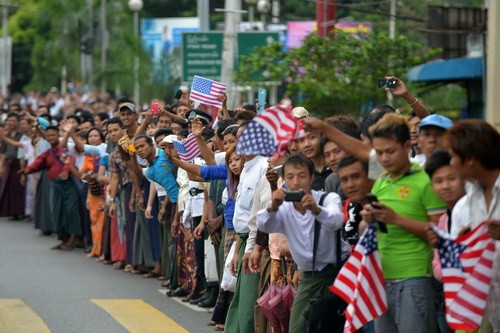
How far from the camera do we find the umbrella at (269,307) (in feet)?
33.3

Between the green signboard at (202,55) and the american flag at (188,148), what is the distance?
11.8 meters

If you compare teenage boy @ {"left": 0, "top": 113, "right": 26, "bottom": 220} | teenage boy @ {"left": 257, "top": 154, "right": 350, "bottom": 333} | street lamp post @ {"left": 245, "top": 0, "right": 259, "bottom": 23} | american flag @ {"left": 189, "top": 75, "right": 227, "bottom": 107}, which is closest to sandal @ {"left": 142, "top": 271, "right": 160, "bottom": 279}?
american flag @ {"left": 189, "top": 75, "right": 227, "bottom": 107}

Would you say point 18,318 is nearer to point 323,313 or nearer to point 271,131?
point 323,313

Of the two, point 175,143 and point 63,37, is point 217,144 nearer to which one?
point 175,143

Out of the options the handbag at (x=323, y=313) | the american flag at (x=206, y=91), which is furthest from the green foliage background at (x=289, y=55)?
the handbag at (x=323, y=313)

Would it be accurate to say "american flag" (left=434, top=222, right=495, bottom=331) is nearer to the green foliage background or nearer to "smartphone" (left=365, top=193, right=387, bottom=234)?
"smartphone" (left=365, top=193, right=387, bottom=234)

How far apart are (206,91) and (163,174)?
1302 millimetres

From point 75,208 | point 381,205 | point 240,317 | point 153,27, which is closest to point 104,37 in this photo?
point 153,27

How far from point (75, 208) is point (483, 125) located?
14.1 metres

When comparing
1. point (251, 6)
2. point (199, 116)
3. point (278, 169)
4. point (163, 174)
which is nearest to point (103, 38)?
point (251, 6)

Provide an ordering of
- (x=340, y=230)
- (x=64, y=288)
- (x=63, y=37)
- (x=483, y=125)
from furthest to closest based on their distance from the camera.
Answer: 1. (x=63, y=37)
2. (x=64, y=288)
3. (x=340, y=230)
4. (x=483, y=125)

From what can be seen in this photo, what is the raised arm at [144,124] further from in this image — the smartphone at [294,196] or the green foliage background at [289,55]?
the green foliage background at [289,55]

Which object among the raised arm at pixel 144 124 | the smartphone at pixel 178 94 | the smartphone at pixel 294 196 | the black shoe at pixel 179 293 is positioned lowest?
the black shoe at pixel 179 293

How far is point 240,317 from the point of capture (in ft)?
35.8
